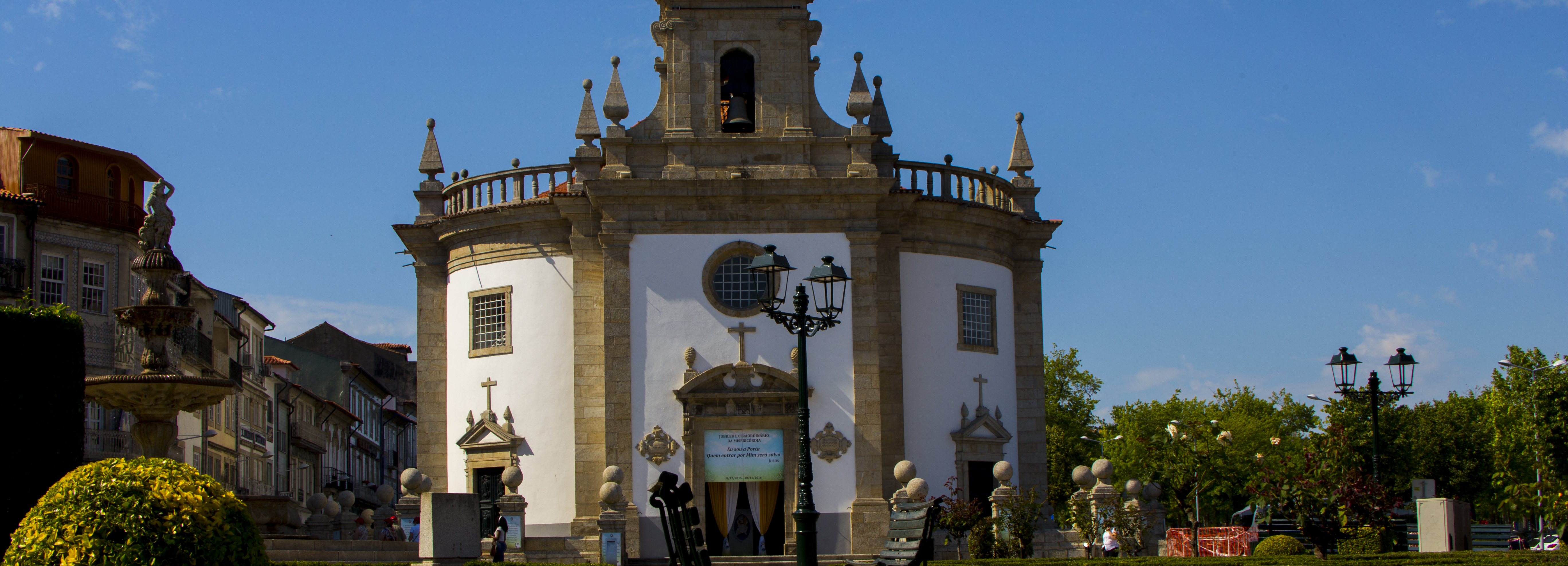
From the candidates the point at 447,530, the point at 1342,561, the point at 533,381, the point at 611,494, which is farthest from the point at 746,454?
the point at 1342,561

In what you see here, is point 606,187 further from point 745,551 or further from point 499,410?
point 745,551

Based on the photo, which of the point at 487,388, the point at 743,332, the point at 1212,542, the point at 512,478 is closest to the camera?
the point at 512,478

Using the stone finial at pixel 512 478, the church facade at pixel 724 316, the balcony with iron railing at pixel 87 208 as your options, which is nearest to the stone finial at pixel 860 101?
the church facade at pixel 724 316

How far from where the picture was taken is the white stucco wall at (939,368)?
3322 cm

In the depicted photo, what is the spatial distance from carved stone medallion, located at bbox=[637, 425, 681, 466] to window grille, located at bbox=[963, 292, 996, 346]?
719 centimetres

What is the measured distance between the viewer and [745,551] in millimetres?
31812

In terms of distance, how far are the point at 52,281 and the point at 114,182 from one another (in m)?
4.07

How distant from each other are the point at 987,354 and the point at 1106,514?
20.5 feet

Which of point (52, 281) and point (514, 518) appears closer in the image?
point (514, 518)

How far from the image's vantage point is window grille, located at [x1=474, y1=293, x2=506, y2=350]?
112 feet

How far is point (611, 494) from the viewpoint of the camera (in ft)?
96.2

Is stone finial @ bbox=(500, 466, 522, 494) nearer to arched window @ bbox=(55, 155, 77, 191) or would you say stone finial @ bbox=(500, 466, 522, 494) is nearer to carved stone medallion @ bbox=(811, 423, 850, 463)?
carved stone medallion @ bbox=(811, 423, 850, 463)

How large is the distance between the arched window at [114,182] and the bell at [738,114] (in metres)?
19.0

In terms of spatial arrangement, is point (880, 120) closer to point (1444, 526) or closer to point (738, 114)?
point (738, 114)
